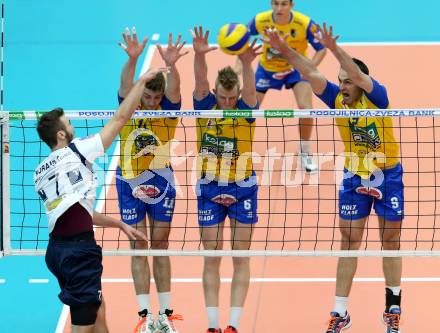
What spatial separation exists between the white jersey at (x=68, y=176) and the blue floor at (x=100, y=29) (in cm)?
616

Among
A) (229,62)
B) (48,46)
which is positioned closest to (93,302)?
(229,62)

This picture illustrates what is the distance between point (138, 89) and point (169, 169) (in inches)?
56.0

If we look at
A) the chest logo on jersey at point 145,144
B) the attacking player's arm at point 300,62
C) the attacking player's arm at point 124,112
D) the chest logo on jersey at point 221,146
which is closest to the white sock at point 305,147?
the attacking player's arm at point 300,62

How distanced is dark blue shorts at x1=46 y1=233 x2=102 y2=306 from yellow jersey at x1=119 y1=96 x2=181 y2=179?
4.92 feet

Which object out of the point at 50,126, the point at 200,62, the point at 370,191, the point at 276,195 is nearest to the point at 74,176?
the point at 50,126

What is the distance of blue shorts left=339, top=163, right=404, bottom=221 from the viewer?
28.8 ft

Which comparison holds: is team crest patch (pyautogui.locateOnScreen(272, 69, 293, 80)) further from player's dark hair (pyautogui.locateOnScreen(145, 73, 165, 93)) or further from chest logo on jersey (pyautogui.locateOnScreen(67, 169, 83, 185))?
chest logo on jersey (pyautogui.locateOnScreen(67, 169, 83, 185))

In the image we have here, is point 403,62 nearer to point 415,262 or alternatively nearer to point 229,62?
point 229,62

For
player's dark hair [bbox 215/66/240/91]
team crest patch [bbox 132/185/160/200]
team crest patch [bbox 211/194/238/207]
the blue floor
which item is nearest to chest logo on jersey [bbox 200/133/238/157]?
team crest patch [bbox 211/194/238/207]

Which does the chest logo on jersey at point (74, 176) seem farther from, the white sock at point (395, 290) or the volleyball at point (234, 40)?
the volleyball at point (234, 40)

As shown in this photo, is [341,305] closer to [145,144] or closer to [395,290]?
[395,290]

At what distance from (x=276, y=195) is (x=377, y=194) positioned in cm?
359

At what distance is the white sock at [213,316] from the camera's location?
8.80 meters

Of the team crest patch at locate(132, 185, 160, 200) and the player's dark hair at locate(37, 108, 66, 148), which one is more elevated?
the player's dark hair at locate(37, 108, 66, 148)
